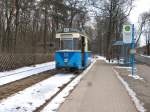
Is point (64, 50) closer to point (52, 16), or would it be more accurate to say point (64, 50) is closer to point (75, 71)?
point (75, 71)

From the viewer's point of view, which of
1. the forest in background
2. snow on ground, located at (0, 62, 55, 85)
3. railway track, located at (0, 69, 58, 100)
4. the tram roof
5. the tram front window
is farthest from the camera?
the forest in background

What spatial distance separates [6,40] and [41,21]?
1354cm

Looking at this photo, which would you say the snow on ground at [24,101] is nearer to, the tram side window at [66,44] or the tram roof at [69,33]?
the tram side window at [66,44]

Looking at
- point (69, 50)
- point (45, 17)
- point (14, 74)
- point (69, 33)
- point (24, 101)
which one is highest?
point (45, 17)

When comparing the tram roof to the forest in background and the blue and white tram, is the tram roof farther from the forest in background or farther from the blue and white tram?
the forest in background

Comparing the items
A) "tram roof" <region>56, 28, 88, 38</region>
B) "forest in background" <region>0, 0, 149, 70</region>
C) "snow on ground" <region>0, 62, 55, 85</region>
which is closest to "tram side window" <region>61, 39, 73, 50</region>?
"tram roof" <region>56, 28, 88, 38</region>

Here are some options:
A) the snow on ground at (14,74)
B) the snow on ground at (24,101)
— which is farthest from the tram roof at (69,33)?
the snow on ground at (24,101)

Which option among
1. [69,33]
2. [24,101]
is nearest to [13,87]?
[24,101]

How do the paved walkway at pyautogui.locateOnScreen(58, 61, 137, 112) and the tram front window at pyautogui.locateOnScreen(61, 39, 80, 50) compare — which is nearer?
the paved walkway at pyautogui.locateOnScreen(58, 61, 137, 112)

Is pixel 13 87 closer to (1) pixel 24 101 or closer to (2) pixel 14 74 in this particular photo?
(1) pixel 24 101

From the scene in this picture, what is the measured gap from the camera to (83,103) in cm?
1099

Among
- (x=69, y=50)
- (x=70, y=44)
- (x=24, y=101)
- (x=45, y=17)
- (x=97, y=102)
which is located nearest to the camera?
(x=24, y=101)

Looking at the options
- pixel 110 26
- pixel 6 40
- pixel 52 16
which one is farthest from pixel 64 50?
pixel 110 26

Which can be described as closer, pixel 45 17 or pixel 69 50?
pixel 69 50
